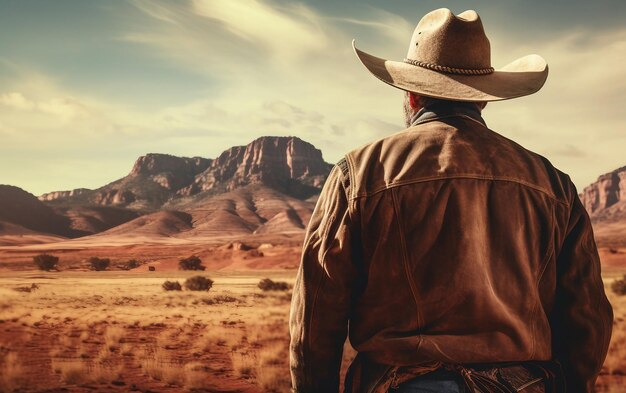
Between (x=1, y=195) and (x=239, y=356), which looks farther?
(x=1, y=195)

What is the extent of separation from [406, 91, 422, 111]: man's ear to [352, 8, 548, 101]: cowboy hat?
0.25ft

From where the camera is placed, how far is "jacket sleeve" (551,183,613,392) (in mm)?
1856

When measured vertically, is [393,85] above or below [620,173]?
below

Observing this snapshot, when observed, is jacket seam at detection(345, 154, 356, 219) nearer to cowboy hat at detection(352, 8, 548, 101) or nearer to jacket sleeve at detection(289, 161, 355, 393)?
jacket sleeve at detection(289, 161, 355, 393)

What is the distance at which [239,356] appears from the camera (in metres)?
9.09

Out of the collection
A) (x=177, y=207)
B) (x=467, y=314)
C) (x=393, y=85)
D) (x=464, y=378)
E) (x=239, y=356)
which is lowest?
(x=239, y=356)

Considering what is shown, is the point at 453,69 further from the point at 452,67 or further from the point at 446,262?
the point at 446,262

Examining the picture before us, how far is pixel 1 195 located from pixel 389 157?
121 m

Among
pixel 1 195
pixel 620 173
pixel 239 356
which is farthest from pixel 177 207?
pixel 239 356

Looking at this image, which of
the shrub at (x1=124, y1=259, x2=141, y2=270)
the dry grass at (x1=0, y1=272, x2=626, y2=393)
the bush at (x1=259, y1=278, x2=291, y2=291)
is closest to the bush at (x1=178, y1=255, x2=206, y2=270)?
the shrub at (x1=124, y1=259, x2=141, y2=270)

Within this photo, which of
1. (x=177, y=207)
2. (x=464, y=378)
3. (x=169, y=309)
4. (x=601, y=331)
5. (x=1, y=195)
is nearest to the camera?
(x=464, y=378)

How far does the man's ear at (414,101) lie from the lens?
1961 millimetres

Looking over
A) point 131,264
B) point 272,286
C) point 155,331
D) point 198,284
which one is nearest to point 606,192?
point 131,264

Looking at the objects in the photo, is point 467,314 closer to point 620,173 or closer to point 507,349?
point 507,349
